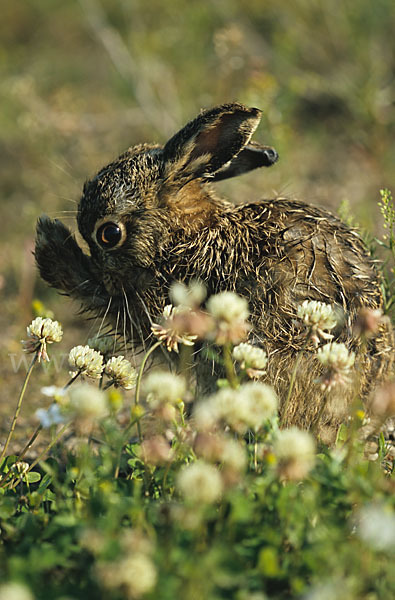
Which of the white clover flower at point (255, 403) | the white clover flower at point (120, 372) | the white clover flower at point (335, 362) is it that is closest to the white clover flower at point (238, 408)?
the white clover flower at point (255, 403)

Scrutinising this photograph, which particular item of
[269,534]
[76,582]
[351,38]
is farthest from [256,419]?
[351,38]

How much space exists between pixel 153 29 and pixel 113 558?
9631 mm

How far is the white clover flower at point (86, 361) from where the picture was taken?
299 centimetres

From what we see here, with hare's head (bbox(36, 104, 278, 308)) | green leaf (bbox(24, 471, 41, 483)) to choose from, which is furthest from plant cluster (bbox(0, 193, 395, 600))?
hare's head (bbox(36, 104, 278, 308))

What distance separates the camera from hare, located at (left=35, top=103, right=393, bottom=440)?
3.63m

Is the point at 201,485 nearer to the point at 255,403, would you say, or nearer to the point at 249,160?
the point at 255,403

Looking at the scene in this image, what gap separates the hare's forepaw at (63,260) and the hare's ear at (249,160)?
0.98 meters

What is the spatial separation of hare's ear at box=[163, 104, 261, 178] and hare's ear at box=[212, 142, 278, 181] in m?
0.17

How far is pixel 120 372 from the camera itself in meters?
3.06

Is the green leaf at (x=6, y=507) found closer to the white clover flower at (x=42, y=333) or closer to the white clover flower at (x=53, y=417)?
the white clover flower at (x=53, y=417)

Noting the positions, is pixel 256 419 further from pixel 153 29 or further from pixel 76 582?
pixel 153 29

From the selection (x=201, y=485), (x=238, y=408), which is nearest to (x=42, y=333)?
(x=238, y=408)

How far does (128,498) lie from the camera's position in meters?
2.48

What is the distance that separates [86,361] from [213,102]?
18.9 feet
